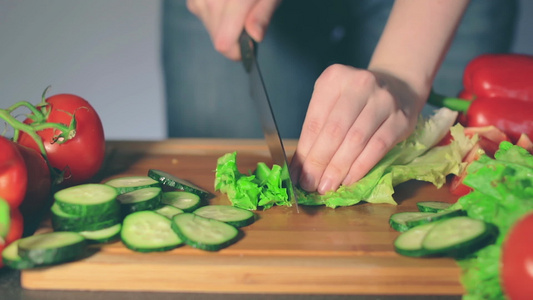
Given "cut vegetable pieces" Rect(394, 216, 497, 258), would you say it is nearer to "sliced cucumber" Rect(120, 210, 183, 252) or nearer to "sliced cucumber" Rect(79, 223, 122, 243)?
"sliced cucumber" Rect(120, 210, 183, 252)

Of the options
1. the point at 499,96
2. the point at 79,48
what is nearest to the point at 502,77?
the point at 499,96

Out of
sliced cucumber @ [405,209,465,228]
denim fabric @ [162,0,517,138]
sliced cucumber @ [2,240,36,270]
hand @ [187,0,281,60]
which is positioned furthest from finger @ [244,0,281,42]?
sliced cucumber @ [2,240,36,270]

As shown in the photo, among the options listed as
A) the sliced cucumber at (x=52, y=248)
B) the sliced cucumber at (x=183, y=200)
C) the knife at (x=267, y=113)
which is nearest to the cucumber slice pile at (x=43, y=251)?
the sliced cucumber at (x=52, y=248)

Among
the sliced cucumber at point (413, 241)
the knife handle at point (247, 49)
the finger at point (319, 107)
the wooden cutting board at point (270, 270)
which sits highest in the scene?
the knife handle at point (247, 49)

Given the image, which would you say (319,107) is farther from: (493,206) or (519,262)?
(519,262)

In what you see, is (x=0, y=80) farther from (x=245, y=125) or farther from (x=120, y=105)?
(x=245, y=125)

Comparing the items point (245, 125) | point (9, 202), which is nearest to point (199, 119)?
point (245, 125)

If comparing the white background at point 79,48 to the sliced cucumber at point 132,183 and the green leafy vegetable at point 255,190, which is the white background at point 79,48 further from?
the green leafy vegetable at point 255,190
